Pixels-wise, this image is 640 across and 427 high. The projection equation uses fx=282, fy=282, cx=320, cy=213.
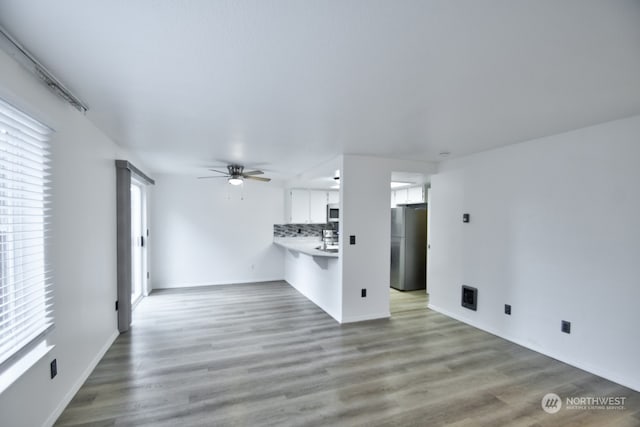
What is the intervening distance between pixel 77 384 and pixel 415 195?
565 centimetres

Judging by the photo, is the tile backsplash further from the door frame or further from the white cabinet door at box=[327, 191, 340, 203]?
the door frame

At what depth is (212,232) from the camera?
600 cm

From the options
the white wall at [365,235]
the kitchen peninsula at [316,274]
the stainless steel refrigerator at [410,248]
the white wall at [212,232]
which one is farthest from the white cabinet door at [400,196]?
the white wall at [212,232]

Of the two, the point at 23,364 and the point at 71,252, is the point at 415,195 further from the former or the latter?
the point at 23,364

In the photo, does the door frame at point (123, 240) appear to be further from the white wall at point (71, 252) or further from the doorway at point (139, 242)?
the doorway at point (139, 242)

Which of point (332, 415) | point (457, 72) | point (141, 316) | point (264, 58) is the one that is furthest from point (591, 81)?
point (141, 316)

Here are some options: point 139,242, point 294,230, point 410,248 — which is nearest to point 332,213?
point 294,230

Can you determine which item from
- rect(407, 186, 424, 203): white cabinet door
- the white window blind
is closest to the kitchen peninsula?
rect(407, 186, 424, 203): white cabinet door

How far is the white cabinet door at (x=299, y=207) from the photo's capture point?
602 centimetres

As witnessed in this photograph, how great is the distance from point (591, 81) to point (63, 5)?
285 cm

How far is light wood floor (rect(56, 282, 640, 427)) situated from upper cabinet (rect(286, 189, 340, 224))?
2533mm

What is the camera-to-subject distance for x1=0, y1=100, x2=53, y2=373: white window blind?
1.55 m

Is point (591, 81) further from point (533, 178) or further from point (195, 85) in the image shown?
point (195, 85)

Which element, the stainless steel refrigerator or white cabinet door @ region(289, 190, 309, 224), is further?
white cabinet door @ region(289, 190, 309, 224)
